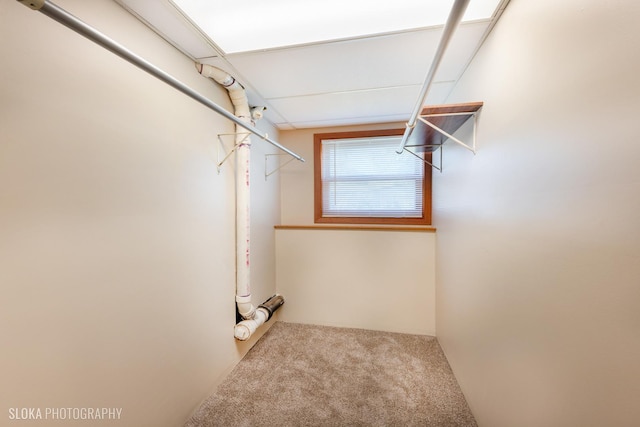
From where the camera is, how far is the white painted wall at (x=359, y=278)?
241cm

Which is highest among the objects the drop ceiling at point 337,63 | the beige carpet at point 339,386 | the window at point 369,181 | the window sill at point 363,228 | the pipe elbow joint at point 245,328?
the drop ceiling at point 337,63

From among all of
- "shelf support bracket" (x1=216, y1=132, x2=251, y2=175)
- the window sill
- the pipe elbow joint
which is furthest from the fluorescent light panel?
the pipe elbow joint

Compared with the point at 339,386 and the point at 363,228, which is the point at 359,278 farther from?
the point at 339,386

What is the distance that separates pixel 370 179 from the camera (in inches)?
108

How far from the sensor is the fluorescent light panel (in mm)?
1034

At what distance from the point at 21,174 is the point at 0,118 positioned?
164 mm

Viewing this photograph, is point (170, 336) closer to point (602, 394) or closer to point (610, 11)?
point (602, 394)

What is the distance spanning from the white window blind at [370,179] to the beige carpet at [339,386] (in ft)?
4.54

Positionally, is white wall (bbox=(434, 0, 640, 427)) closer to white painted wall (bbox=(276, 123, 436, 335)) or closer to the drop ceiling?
the drop ceiling

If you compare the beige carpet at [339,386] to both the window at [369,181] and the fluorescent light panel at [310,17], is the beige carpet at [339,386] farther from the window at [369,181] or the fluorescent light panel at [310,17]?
the fluorescent light panel at [310,17]

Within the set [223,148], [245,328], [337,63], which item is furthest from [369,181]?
[245,328]

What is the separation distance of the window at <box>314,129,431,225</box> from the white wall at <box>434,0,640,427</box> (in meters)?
1.30

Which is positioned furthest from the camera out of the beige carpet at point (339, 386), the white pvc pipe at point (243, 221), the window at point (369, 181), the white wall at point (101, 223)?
the window at point (369, 181)

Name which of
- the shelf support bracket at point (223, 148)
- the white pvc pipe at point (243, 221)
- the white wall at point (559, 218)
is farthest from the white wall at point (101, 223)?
the white wall at point (559, 218)
